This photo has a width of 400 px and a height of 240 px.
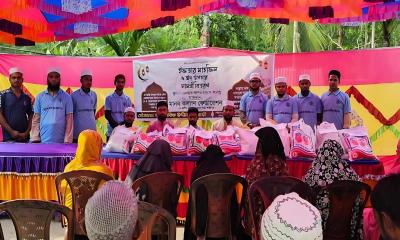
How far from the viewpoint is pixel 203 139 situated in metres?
4.54

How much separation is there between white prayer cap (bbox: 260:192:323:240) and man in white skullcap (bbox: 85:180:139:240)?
0.46m

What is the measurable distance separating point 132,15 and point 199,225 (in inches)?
142

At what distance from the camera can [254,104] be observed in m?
6.27

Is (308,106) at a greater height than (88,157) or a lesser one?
greater

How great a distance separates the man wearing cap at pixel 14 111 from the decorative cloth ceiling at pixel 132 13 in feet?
2.58

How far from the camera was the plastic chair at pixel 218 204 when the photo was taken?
293cm

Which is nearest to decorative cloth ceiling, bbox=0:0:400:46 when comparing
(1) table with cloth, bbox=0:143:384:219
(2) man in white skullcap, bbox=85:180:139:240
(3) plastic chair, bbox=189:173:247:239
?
(1) table with cloth, bbox=0:143:384:219

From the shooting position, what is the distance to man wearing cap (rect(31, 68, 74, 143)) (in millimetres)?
5598

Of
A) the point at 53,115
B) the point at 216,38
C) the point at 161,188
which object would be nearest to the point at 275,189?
the point at 161,188

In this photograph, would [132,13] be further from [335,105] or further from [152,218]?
[152,218]

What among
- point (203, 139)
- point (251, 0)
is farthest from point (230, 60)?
point (203, 139)

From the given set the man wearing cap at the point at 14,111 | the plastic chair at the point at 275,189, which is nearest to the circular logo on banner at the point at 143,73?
the man wearing cap at the point at 14,111

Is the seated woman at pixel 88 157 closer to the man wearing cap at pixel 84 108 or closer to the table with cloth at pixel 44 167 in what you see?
the table with cloth at pixel 44 167

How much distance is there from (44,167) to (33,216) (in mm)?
2457
